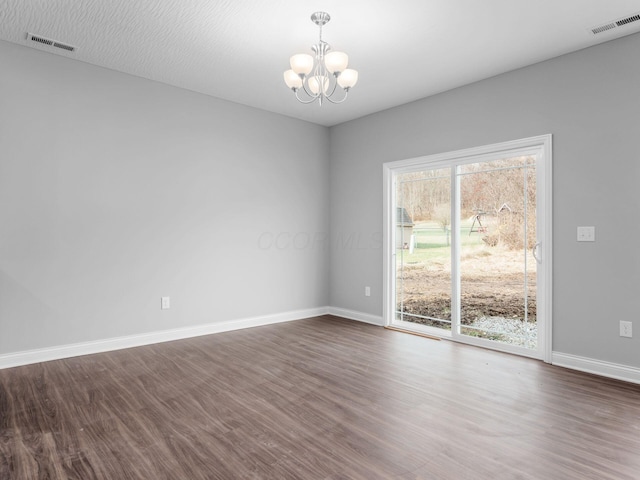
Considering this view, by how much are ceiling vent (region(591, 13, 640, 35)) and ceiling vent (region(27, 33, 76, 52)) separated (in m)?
4.37

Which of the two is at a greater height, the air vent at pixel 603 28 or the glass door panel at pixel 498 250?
the air vent at pixel 603 28

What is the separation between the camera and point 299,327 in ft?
15.8

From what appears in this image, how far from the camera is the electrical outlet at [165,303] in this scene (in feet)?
13.5

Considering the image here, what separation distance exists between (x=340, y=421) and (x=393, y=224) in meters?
3.05

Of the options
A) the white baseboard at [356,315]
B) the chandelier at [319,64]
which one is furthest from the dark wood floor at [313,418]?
A: the chandelier at [319,64]

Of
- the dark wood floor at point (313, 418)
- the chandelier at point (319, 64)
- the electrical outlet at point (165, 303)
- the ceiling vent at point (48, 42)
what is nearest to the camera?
the dark wood floor at point (313, 418)

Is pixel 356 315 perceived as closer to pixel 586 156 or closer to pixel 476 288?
pixel 476 288

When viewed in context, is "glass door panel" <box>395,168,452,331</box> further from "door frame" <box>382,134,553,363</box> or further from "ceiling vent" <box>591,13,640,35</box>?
"ceiling vent" <box>591,13,640,35</box>

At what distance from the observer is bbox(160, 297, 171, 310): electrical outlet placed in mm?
4127

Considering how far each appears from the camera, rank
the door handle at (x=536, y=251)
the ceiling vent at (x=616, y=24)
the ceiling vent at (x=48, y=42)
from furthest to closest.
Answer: the door handle at (x=536, y=251)
the ceiling vent at (x=48, y=42)
the ceiling vent at (x=616, y=24)

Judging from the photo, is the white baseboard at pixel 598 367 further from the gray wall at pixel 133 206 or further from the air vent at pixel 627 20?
the gray wall at pixel 133 206

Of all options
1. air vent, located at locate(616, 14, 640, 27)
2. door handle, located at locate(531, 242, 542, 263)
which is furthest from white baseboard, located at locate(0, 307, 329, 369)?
air vent, located at locate(616, 14, 640, 27)

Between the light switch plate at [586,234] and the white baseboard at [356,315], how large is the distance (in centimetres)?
244

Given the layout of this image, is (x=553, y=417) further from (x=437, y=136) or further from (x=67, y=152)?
(x=67, y=152)
